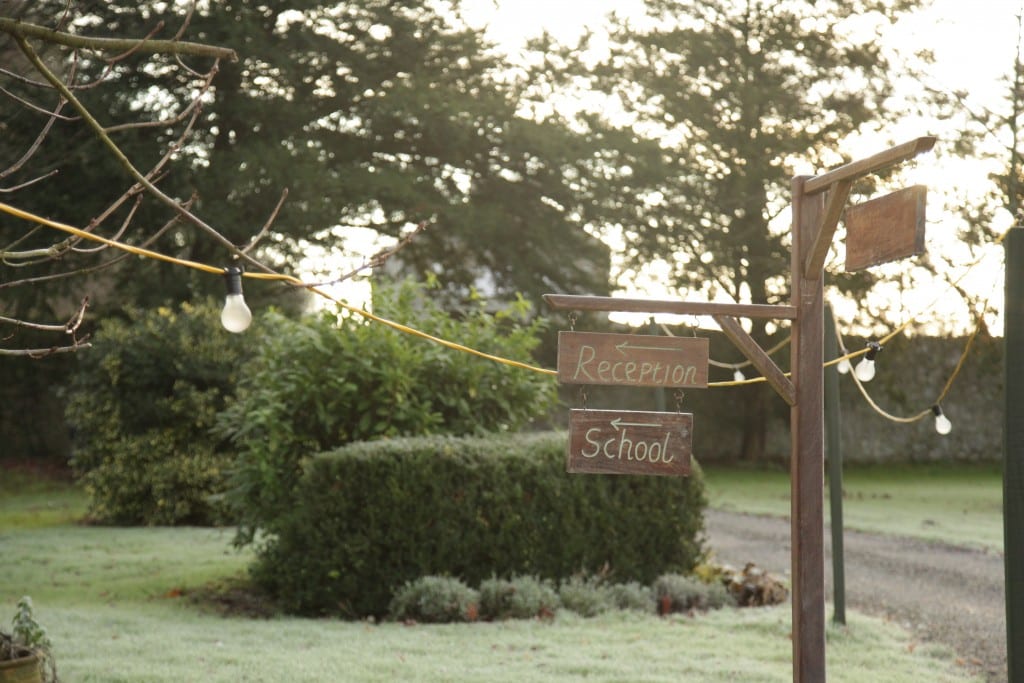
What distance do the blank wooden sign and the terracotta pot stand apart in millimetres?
3387

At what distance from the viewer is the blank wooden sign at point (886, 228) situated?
359 cm

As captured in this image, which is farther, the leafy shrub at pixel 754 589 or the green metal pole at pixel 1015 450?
the leafy shrub at pixel 754 589

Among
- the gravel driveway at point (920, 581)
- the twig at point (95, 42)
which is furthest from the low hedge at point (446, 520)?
the twig at point (95, 42)

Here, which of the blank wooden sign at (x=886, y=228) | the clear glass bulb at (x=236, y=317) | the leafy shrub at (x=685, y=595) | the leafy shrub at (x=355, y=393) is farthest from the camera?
the leafy shrub at (x=355, y=393)

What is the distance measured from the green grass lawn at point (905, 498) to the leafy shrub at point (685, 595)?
4513 millimetres

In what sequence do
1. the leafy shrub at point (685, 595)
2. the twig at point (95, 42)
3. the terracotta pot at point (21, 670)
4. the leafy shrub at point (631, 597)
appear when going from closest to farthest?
the twig at point (95, 42), the terracotta pot at point (21, 670), the leafy shrub at point (631, 597), the leafy shrub at point (685, 595)

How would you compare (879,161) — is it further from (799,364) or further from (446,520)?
(446,520)

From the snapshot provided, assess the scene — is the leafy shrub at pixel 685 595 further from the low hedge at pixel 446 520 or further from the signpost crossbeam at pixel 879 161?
the signpost crossbeam at pixel 879 161

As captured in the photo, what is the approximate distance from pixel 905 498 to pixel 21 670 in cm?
1567

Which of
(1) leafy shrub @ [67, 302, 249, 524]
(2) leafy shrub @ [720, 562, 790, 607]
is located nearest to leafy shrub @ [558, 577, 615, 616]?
(2) leafy shrub @ [720, 562, 790, 607]

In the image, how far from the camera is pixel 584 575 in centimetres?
762

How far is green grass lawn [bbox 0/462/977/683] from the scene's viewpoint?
213 inches

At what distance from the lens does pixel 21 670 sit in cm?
414

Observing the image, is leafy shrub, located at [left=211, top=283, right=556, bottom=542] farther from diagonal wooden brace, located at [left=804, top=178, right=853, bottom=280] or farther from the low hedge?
diagonal wooden brace, located at [left=804, top=178, right=853, bottom=280]
